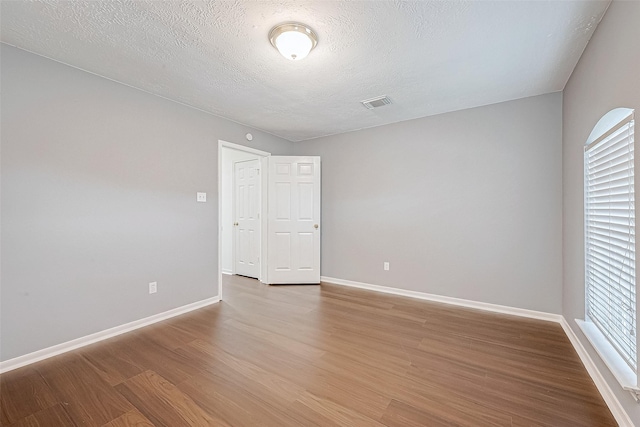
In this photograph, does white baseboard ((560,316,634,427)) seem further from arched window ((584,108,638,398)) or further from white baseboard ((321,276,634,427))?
arched window ((584,108,638,398))

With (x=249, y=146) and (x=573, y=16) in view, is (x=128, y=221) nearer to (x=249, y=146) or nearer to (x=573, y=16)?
(x=249, y=146)

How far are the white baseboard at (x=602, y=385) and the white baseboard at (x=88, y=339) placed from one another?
3.67 metres

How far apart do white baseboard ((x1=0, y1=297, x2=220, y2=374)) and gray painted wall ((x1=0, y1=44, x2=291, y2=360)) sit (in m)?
0.05

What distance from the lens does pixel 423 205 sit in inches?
142

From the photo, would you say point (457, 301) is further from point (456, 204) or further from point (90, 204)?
point (90, 204)

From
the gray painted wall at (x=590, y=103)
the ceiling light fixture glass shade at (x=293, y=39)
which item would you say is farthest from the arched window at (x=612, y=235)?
the ceiling light fixture glass shade at (x=293, y=39)

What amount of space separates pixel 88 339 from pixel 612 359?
3.95 meters

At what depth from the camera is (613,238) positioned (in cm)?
163

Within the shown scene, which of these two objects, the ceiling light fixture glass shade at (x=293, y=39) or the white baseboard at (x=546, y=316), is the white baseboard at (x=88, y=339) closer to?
the white baseboard at (x=546, y=316)

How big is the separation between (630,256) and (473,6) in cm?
171

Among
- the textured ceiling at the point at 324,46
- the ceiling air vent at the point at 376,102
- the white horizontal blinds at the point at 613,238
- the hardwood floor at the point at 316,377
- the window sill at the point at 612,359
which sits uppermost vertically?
the ceiling air vent at the point at 376,102

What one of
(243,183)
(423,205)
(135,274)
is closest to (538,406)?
(423,205)

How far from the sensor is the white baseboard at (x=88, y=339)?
2004mm

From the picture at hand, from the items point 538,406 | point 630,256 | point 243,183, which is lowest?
point 538,406
